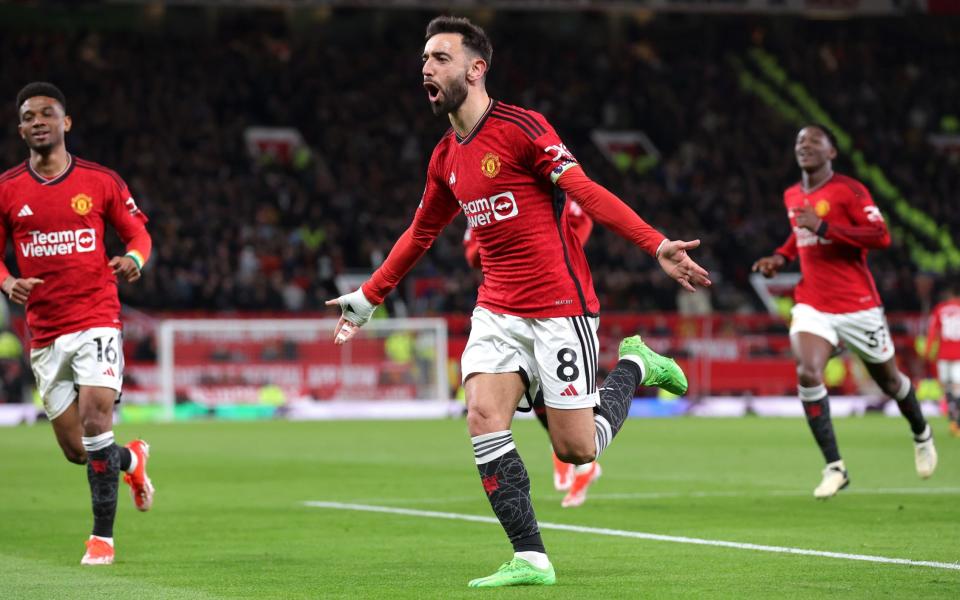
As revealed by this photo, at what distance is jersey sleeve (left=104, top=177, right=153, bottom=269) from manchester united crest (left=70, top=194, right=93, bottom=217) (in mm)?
132

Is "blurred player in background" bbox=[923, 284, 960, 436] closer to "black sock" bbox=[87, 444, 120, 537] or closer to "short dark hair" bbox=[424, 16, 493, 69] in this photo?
"black sock" bbox=[87, 444, 120, 537]

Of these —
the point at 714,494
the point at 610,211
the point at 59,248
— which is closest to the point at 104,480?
the point at 59,248

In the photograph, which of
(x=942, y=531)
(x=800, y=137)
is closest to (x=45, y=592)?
(x=942, y=531)

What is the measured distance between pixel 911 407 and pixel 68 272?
6674 millimetres

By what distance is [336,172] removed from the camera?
3638 cm

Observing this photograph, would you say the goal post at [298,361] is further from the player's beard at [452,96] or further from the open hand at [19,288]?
the player's beard at [452,96]

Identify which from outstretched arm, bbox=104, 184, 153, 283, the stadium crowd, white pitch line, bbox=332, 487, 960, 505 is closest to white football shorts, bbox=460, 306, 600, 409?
outstretched arm, bbox=104, 184, 153, 283

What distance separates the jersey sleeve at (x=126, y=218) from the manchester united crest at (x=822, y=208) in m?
5.50

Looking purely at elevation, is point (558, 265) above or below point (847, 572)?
→ above

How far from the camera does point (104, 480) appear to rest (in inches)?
348

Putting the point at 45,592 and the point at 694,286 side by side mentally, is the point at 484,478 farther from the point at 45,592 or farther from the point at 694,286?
the point at 45,592

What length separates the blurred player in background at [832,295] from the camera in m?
12.1

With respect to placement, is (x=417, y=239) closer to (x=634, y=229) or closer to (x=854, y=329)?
(x=634, y=229)

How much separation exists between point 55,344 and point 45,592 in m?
2.16
